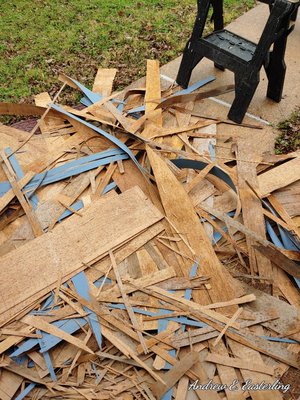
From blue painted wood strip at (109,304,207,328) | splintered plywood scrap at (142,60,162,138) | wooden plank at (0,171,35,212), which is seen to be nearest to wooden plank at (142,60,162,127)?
splintered plywood scrap at (142,60,162,138)

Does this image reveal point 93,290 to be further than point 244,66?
No

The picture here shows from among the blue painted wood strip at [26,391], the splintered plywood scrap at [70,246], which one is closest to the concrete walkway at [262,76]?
the splintered plywood scrap at [70,246]

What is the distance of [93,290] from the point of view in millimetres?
2902

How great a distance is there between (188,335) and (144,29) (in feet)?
15.3

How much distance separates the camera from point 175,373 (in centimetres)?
255

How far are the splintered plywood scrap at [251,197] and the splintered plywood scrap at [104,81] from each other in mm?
1657

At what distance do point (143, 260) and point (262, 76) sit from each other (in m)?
3.22

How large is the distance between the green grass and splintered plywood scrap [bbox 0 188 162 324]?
2.18 meters

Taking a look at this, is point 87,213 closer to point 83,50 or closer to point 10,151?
point 10,151

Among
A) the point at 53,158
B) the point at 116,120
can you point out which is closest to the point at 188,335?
the point at 53,158

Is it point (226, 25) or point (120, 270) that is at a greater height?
point (226, 25)

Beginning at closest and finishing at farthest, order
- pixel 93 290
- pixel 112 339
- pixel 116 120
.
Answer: pixel 112 339, pixel 93 290, pixel 116 120

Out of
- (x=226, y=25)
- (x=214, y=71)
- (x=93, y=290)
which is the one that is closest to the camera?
(x=93, y=290)

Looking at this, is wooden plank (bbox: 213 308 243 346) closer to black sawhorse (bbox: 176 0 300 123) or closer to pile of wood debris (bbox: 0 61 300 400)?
pile of wood debris (bbox: 0 61 300 400)
